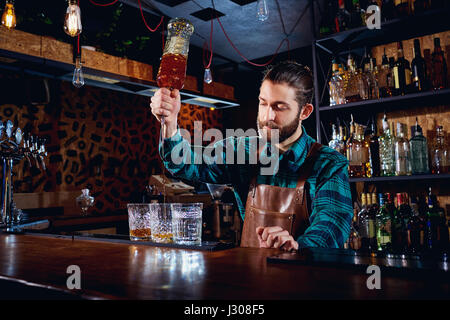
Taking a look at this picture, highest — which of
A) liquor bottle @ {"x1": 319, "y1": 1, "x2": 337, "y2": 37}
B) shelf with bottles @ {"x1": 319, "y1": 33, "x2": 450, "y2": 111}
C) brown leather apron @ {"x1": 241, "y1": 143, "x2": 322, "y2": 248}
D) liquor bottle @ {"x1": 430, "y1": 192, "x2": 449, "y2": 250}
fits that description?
liquor bottle @ {"x1": 319, "y1": 1, "x2": 337, "y2": 37}

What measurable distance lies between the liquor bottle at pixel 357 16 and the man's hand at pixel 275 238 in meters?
2.19

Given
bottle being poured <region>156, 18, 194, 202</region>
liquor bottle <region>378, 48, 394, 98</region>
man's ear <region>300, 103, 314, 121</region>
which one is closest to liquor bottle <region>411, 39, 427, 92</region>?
liquor bottle <region>378, 48, 394, 98</region>

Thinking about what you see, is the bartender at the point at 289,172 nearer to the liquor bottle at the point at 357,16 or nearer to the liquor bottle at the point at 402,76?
the liquor bottle at the point at 402,76

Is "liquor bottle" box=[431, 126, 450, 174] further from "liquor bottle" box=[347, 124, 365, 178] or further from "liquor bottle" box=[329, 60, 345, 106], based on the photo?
"liquor bottle" box=[329, 60, 345, 106]

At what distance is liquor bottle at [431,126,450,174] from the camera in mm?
2371

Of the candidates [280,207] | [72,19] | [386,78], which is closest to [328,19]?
[386,78]

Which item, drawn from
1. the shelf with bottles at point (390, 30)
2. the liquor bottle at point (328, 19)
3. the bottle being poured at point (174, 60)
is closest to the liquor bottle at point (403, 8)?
the shelf with bottles at point (390, 30)

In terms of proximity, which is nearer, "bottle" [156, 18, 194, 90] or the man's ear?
"bottle" [156, 18, 194, 90]

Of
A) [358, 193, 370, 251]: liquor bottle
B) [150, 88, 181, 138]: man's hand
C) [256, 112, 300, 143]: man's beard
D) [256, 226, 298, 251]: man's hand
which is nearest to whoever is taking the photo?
[256, 226, 298, 251]: man's hand

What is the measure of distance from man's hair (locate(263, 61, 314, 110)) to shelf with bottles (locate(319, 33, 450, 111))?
1.11 m

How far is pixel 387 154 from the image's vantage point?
250 centimetres

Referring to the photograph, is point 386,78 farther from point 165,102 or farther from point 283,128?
point 165,102

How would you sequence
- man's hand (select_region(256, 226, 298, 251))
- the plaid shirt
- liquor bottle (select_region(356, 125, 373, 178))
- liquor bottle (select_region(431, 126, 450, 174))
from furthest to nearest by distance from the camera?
liquor bottle (select_region(356, 125, 373, 178)), liquor bottle (select_region(431, 126, 450, 174)), the plaid shirt, man's hand (select_region(256, 226, 298, 251))
